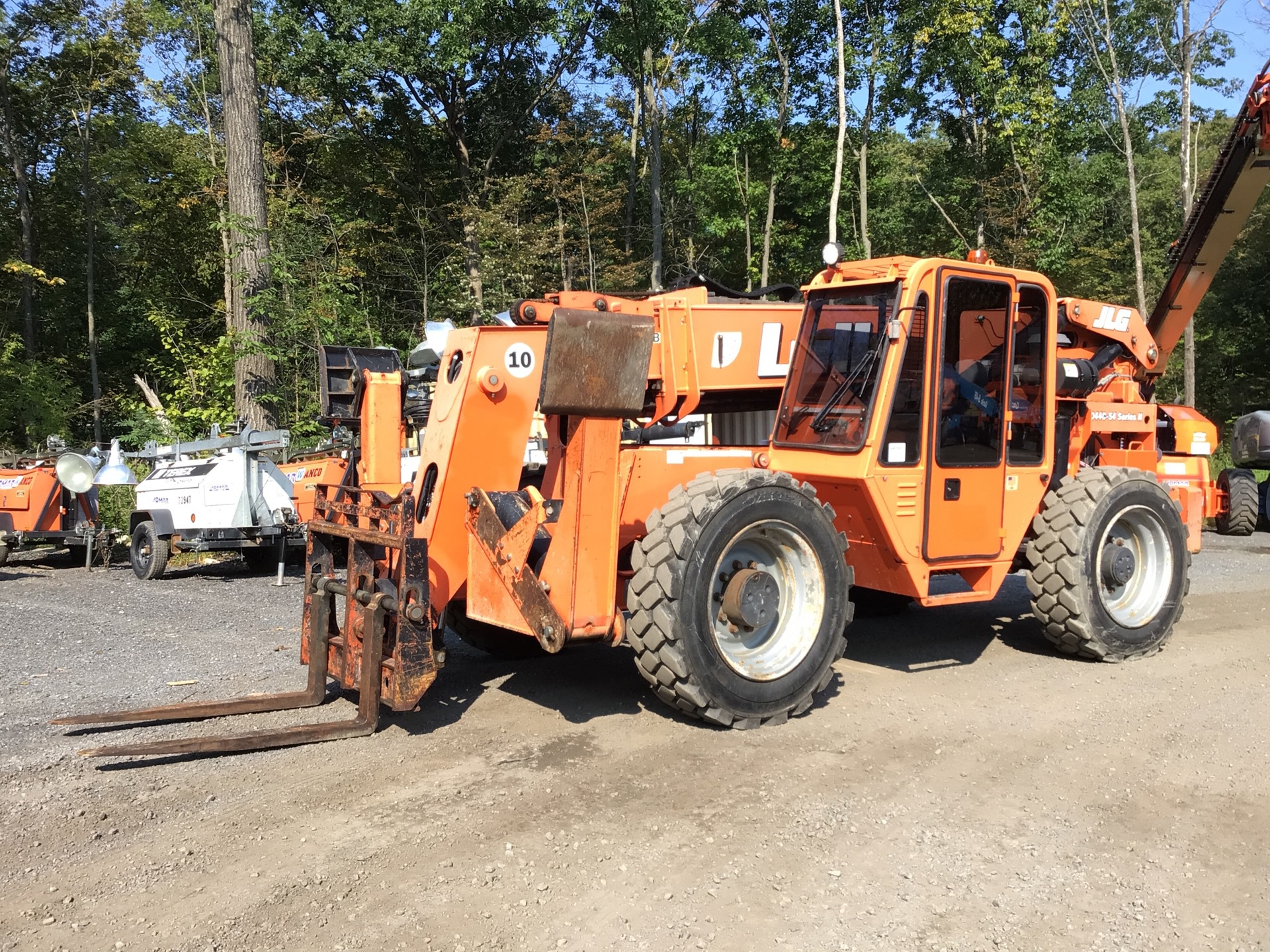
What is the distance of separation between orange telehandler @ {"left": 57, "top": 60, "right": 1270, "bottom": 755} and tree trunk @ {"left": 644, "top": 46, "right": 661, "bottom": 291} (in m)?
17.0

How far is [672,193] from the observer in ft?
96.1

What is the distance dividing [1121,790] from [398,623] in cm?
350

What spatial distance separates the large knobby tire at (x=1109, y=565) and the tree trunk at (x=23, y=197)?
26.4 m

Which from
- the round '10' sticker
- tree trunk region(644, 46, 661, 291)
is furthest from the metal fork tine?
tree trunk region(644, 46, 661, 291)

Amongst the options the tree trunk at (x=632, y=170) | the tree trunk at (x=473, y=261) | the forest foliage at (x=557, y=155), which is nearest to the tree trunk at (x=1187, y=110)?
the forest foliage at (x=557, y=155)

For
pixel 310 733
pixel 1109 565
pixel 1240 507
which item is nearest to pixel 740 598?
pixel 310 733

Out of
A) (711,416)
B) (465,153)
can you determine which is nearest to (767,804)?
(711,416)

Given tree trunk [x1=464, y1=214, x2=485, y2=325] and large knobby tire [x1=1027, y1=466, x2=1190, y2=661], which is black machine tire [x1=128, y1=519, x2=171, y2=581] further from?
large knobby tire [x1=1027, y1=466, x2=1190, y2=661]

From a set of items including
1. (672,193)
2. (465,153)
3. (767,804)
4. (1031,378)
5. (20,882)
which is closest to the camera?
(20,882)

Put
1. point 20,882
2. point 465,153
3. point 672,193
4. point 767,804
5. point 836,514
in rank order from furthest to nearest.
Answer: point 672,193 → point 465,153 → point 836,514 → point 767,804 → point 20,882

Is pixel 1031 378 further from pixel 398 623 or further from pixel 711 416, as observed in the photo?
pixel 398 623

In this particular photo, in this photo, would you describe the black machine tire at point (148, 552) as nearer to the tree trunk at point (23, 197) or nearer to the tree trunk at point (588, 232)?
the tree trunk at point (588, 232)

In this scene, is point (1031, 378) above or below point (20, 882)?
above

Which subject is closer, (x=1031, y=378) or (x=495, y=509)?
(x=495, y=509)
